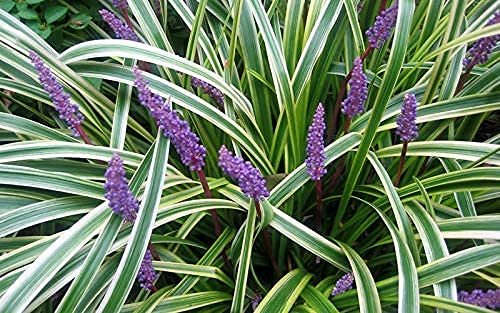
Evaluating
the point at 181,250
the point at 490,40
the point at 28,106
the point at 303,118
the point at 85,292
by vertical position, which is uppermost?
the point at 490,40

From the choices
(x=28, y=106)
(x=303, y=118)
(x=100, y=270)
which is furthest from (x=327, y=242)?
(x=28, y=106)

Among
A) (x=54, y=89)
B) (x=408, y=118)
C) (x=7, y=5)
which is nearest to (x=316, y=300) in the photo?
(x=408, y=118)

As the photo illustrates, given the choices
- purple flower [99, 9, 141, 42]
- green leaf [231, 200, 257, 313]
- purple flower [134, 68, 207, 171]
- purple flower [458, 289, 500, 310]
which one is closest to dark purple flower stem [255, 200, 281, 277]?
green leaf [231, 200, 257, 313]

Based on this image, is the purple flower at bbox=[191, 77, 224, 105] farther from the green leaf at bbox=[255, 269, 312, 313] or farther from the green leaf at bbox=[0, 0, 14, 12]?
the green leaf at bbox=[0, 0, 14, 12]

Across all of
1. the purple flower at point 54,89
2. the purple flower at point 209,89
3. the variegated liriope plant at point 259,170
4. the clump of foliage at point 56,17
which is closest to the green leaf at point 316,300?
the variegated liriope plant at point 259,170

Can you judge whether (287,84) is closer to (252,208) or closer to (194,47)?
(194,47)

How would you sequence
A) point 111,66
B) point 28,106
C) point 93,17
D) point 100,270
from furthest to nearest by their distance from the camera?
point 93,17, point 28,106, point 111,66, point 100,270

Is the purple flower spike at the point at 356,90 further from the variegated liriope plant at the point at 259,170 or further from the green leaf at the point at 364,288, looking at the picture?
the green leaf at the point at 364,288
